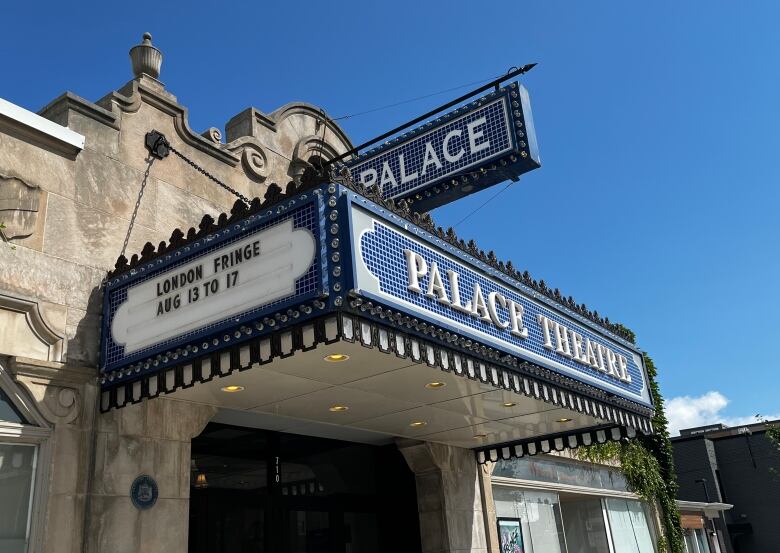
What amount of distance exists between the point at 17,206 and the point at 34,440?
2.35 metres

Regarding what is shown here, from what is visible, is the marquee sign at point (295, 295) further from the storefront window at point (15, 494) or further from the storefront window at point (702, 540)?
the storefront window at point (702, 540)

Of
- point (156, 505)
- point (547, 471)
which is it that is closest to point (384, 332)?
point (156, 505)

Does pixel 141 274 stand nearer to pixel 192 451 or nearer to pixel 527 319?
pixel 192 451

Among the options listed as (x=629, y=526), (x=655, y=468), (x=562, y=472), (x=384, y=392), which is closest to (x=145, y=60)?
(x=384, y=392)

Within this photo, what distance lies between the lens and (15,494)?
6406mm

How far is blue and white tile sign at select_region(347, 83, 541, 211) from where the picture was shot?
7891mm

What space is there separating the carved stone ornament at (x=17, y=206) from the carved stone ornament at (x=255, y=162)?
3389mm

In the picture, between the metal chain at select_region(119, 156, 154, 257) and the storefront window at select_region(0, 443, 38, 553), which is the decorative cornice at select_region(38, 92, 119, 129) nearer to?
the metal chain at select_region(119, 156, 154, 257)

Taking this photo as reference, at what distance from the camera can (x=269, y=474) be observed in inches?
388

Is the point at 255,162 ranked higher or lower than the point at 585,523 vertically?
higher

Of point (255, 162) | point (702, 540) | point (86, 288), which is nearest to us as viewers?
point (86, 288)

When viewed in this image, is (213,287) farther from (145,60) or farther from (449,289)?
(145,60)

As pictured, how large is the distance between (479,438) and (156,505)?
18.7ft

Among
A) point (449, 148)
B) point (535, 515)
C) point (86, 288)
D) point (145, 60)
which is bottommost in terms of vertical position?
point (535, 515)
